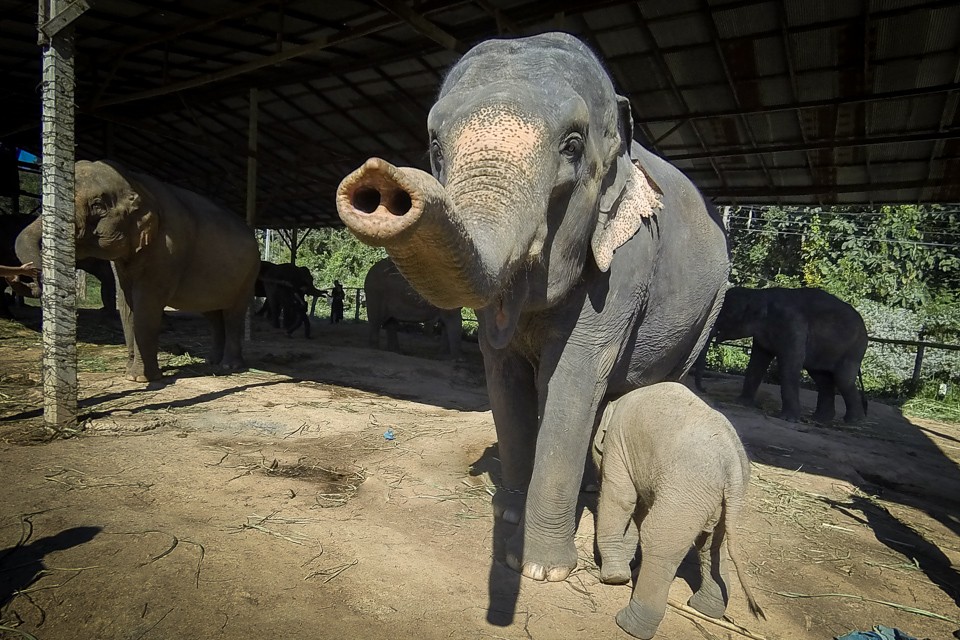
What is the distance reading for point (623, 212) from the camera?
2455 millimetres

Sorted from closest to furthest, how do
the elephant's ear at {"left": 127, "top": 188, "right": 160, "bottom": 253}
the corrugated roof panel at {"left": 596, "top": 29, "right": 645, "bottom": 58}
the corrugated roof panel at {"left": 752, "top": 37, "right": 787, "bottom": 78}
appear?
1. the elephant's ear at {"left": 127, "top": 188, "right": 160, "bottom": 253}
2. the corrugated roof panel at {"left": 752, "top": 37, "right": 787, "bottom": 78}
3. the corrugated roof panel at {"left": 596, "top": 29, "right": 645, "bottom": 58}

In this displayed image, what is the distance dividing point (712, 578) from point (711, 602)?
4.0 inches

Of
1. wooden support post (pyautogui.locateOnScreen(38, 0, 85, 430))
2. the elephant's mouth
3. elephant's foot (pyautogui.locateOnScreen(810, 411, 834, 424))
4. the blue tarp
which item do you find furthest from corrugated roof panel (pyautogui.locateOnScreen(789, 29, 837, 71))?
wooden support post (pyautogui.locateOnScreen(38, 0, 85, 430))

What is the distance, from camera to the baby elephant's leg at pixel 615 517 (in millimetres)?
2682

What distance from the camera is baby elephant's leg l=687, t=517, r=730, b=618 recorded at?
2.52 m

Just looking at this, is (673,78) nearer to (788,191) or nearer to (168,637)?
(788,191)

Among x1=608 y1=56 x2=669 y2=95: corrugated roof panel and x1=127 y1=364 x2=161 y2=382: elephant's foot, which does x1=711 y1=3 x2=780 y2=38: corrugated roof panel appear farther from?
x1=127 y1=364 x2=161 y2=382: elephant's foot

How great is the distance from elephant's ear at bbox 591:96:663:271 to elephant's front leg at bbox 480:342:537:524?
34.6 inches

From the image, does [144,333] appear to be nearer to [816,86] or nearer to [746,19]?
[746,19]

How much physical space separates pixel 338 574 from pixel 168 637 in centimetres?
71

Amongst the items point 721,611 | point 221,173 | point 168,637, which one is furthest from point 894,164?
point 221,173

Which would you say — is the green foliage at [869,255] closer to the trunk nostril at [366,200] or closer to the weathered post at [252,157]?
the weathered post at [252,157]

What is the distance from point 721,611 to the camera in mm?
2518

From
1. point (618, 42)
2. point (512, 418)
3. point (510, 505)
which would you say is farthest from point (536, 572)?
point (618, 42)
